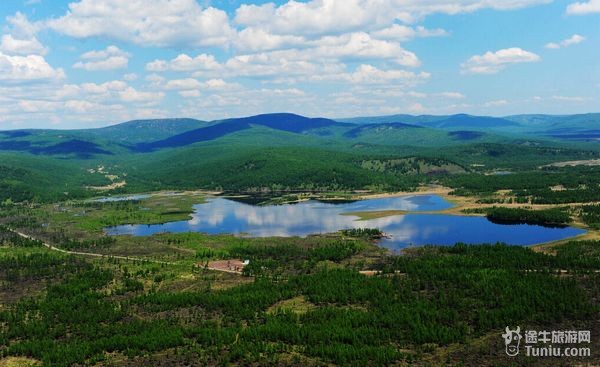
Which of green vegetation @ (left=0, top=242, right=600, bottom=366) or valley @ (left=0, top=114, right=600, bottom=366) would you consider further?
valley @ (left=0, top=114, right=600, bottom=366)

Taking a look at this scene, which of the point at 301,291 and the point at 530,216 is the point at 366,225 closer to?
the point at 530,216

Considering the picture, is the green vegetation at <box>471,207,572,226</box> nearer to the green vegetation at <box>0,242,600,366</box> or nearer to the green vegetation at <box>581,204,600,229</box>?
the green vegetation at <box>581,204,600,229</box>

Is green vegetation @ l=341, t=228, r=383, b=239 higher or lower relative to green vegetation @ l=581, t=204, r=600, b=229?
lower

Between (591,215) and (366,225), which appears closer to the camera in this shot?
(591,215)

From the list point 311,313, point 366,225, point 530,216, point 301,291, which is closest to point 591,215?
point 530,216

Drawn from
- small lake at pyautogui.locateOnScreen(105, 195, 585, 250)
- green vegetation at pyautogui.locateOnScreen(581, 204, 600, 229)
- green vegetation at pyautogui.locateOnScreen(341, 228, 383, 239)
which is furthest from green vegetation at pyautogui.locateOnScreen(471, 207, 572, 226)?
green vegetation at pyautogui.locateOnScreen(341, 228, 383, 239)

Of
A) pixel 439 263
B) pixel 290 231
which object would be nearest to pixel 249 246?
pixel 290 231

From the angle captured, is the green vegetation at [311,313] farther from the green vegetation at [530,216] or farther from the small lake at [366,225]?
the green vegetation at [530,216]

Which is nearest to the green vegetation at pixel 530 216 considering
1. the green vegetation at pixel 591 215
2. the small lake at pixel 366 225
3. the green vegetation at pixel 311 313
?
the green vegetation at pixel 591 215
